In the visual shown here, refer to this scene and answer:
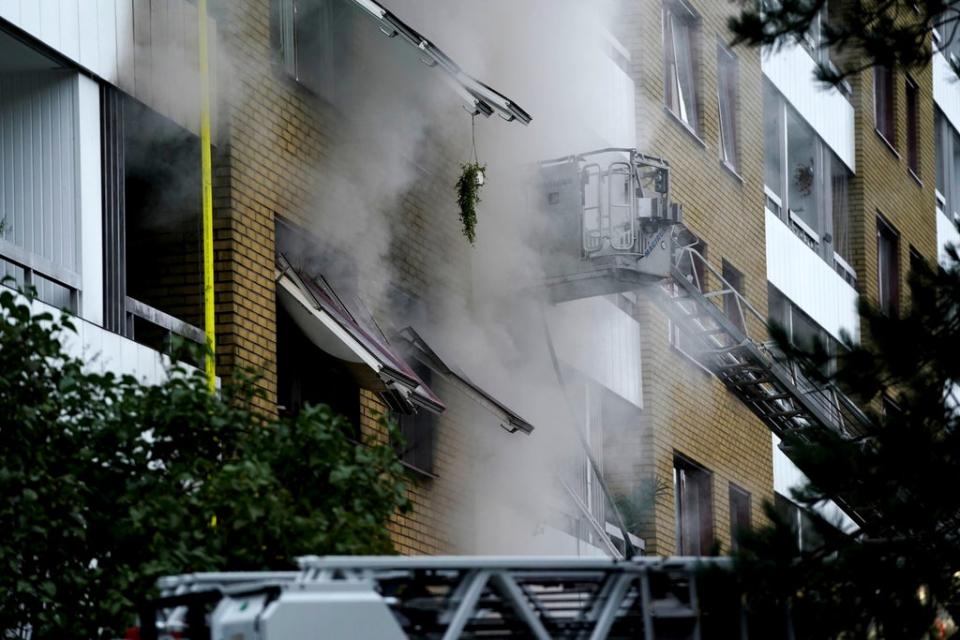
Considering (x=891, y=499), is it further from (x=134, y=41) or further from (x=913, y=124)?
(x=913, y=124)

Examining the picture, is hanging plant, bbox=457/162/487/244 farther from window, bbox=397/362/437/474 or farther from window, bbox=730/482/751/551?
window, bbox=730/482/751/551

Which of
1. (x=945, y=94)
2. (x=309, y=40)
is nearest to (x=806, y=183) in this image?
(x=945, y=94)

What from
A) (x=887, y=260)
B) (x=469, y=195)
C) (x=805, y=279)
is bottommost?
(x=469, y=195)

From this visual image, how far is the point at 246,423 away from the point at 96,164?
12.5ft

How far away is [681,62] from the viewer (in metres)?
23.0

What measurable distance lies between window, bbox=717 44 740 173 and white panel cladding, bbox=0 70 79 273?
41.4ft

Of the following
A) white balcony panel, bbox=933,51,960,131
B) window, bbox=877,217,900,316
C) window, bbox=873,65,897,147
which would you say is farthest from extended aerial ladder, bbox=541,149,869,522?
white balcony panel, bbox=933,51,960,131

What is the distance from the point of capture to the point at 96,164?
40.4ft

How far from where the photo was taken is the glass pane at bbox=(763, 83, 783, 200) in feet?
83.1

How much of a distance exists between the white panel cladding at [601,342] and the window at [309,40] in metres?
4.28

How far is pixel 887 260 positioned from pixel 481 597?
22905 mm

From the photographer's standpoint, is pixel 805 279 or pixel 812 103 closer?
pixel 805 279

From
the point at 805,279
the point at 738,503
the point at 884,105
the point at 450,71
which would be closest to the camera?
the point at 450,71

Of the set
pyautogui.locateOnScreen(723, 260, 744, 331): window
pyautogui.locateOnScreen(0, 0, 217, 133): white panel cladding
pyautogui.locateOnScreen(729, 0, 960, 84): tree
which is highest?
pyautogui.locateOnScreen(723, 260, 744, 331): window
